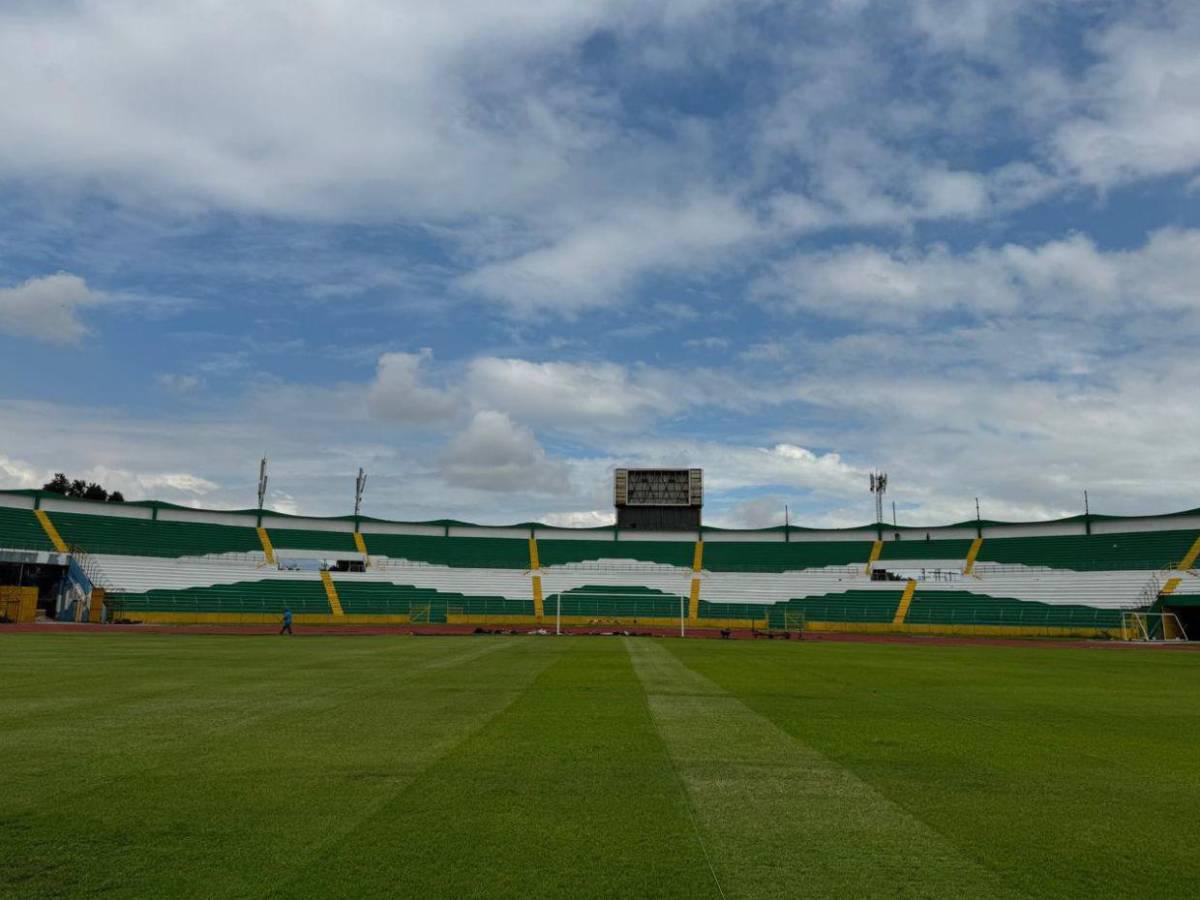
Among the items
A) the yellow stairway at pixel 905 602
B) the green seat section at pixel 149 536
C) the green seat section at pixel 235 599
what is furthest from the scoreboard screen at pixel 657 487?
the green seat section at pixel 149 536

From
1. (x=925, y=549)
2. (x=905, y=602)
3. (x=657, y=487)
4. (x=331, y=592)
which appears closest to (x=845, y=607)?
(x=905, y=602)

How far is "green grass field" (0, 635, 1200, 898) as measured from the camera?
413 cm

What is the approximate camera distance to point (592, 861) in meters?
4.34

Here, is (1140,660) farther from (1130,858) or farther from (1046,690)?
(1130,858)

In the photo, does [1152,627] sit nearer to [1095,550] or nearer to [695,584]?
[1095,550]

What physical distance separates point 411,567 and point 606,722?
58.0 meters

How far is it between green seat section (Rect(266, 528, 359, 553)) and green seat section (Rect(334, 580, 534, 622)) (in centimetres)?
650

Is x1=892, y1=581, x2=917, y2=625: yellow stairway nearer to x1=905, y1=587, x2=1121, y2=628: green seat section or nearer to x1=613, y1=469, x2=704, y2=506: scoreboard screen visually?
x1=905, y1=587, x2=1121, y2=628: green seat section

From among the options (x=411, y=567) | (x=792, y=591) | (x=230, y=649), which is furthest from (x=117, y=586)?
(x=792, y=591)

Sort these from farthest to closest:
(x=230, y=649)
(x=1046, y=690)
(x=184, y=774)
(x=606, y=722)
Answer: (x=230, y=649) < (x=1046, y=690) < (x=606, y=722) < (x=184, y=774)

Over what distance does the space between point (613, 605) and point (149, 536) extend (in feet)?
117

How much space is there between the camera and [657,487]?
7512cm

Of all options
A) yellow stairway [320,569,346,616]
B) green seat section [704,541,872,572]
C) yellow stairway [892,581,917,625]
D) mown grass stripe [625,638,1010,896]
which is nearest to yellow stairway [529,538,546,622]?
yellow stairway [320,569,346,616]

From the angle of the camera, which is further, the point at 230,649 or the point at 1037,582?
the point at 1037,582
